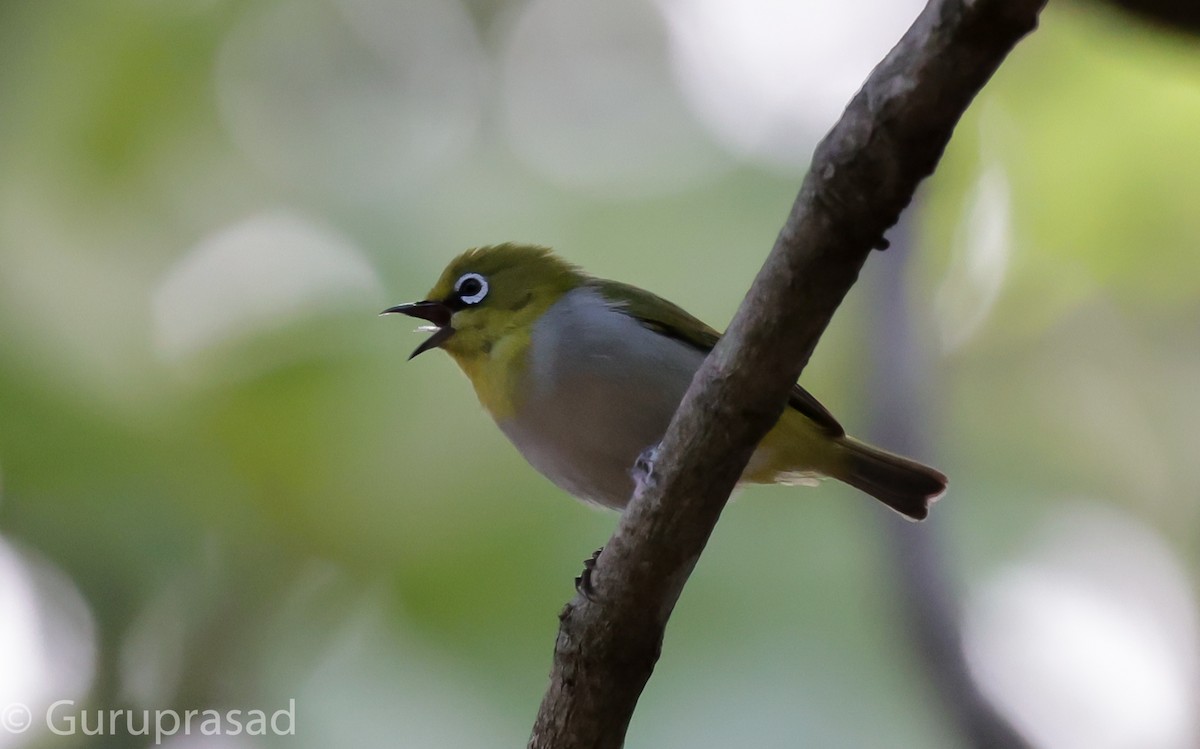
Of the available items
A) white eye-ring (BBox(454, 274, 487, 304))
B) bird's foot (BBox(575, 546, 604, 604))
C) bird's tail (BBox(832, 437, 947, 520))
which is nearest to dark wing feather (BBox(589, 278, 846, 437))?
bird's tail (BBox(832, 437, 947, 520))

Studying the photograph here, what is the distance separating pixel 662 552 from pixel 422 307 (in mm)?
2072

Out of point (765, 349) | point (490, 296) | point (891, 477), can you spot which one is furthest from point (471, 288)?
point (765, 349)

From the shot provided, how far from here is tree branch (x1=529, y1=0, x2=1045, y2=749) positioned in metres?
1.85

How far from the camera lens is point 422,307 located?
4312 millimetres

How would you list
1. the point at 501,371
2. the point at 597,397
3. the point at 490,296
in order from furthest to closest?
the point at 490,296
the point at 501,371
the point at 597,397

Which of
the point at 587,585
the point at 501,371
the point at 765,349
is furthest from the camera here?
the point at 501,371

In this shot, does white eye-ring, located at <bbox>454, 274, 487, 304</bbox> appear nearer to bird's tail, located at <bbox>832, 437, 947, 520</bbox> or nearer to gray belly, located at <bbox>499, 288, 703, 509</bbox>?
Result: gray belly, located at <bbox>499, 288, 703, 509</bbox>

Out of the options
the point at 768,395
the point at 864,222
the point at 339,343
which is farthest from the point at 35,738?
the point at 864,222

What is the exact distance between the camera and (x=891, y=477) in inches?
160

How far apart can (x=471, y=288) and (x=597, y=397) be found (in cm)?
91

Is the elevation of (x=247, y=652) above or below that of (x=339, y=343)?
below

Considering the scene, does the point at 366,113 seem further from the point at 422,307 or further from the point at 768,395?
the point at 768,395

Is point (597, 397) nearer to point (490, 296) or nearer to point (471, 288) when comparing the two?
point (490, 296)

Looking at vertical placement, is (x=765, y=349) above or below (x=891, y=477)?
below
